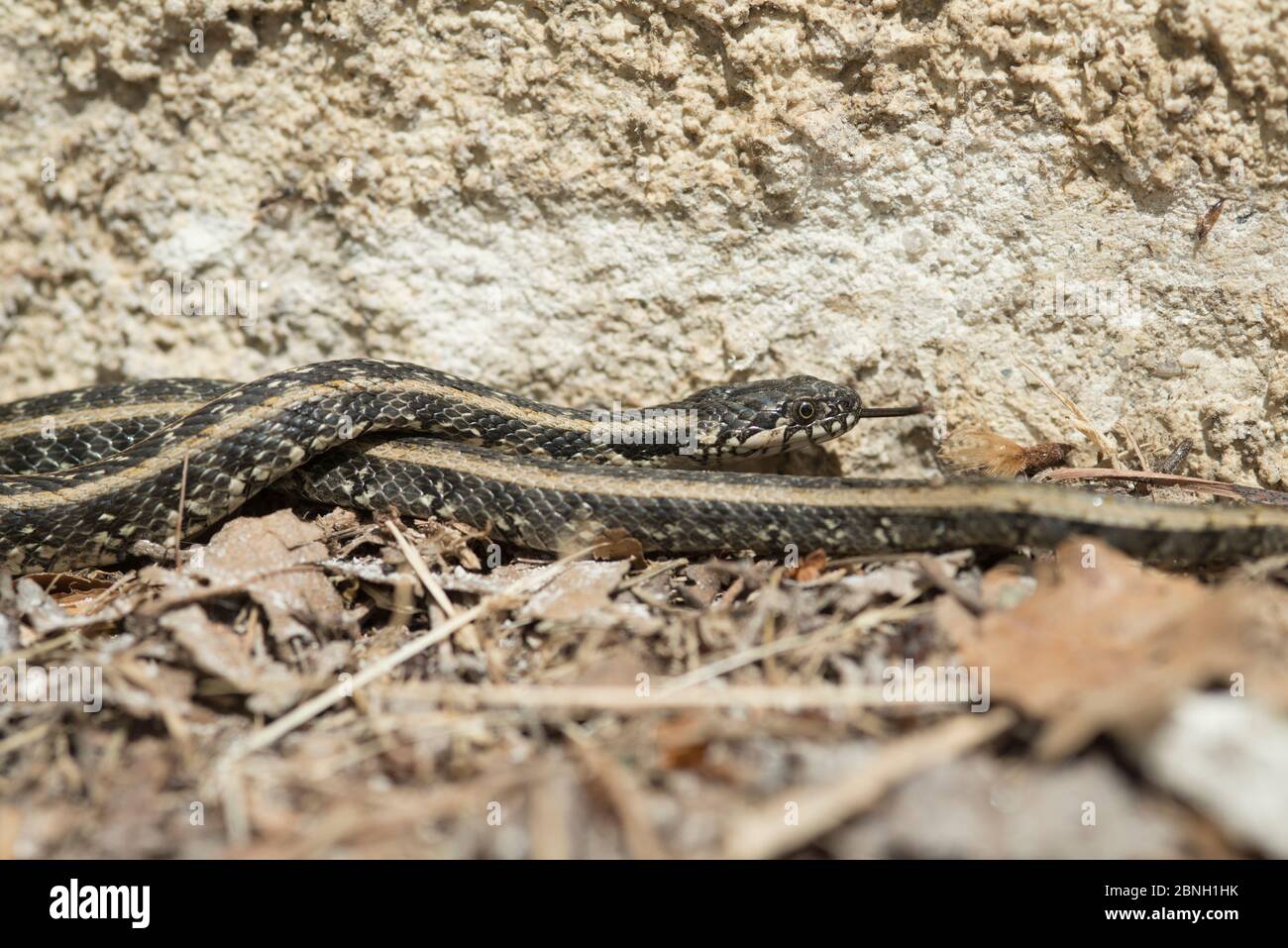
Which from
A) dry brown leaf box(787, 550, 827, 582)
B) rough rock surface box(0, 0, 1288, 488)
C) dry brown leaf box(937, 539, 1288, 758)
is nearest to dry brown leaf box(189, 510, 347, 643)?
rough rock surface box(0, 0, 1288, 488)

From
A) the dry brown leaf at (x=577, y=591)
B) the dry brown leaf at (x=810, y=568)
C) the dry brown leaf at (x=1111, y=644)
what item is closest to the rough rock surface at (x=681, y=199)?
the dry brown leaf at (x=810, y=568)

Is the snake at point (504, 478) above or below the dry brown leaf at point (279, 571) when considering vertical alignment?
above

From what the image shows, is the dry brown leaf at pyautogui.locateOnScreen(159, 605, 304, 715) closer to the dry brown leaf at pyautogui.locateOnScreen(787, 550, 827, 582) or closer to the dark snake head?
the dry brown leaf at pyautogui.locateOnScreen(787, 550, 827, 582)

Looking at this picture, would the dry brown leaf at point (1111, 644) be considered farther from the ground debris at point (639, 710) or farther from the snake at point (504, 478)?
the snake at point (504, 478)

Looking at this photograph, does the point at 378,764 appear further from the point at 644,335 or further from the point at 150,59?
the point at 150,59

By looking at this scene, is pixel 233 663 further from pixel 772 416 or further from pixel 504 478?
pixel 772 416

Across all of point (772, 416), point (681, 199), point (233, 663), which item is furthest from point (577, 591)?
point (681, 199)

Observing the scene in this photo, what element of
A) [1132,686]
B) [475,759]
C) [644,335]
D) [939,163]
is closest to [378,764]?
[475,759]
